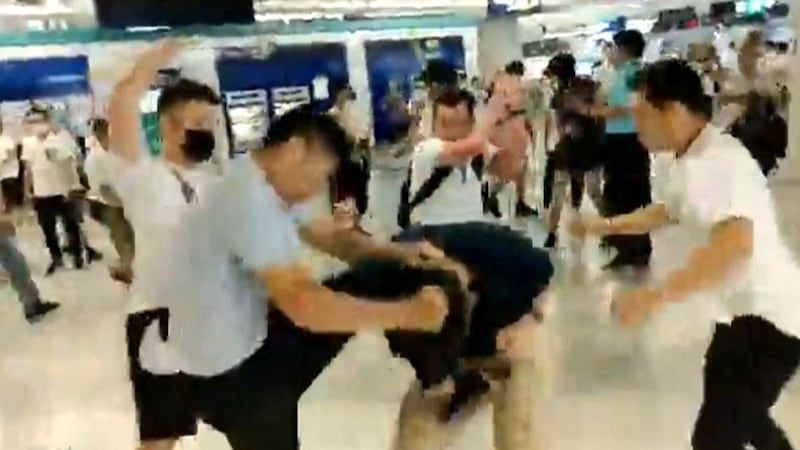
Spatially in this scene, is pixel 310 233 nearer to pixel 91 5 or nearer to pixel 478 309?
pixel 478 309

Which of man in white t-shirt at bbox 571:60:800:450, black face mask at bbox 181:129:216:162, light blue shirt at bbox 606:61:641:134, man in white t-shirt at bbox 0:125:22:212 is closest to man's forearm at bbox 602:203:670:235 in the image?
man in white t-shirt at bbox 571:60:800:450

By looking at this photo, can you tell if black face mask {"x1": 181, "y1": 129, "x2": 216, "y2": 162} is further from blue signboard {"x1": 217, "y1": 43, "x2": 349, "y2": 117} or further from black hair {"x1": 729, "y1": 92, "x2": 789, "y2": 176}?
black hair {"x1": 729, "y1": 92, "x2": 789, "y2": 176}

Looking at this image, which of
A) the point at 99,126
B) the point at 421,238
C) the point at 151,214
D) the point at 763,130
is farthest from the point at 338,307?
the point at 763,130

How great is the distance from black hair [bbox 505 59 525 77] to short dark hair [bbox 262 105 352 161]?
209mm

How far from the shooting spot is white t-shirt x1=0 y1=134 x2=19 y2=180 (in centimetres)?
125

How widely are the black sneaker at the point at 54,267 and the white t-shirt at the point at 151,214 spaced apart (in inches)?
3.3

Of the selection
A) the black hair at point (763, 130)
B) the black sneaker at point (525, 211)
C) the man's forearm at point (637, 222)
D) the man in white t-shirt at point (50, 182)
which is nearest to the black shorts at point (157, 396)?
the man in white t-shirt at point (50, 182)

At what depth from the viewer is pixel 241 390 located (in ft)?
4.27

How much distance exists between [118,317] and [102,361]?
0.06 metres

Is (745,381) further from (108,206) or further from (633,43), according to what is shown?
(108,206)

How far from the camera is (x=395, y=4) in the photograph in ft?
4.21

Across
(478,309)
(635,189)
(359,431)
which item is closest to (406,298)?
(478,309)

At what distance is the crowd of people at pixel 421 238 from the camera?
125 centimetres

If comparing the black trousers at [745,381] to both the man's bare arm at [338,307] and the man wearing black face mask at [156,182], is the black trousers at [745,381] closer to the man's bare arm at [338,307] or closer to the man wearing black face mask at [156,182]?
the man's bare arm at [338,307]
